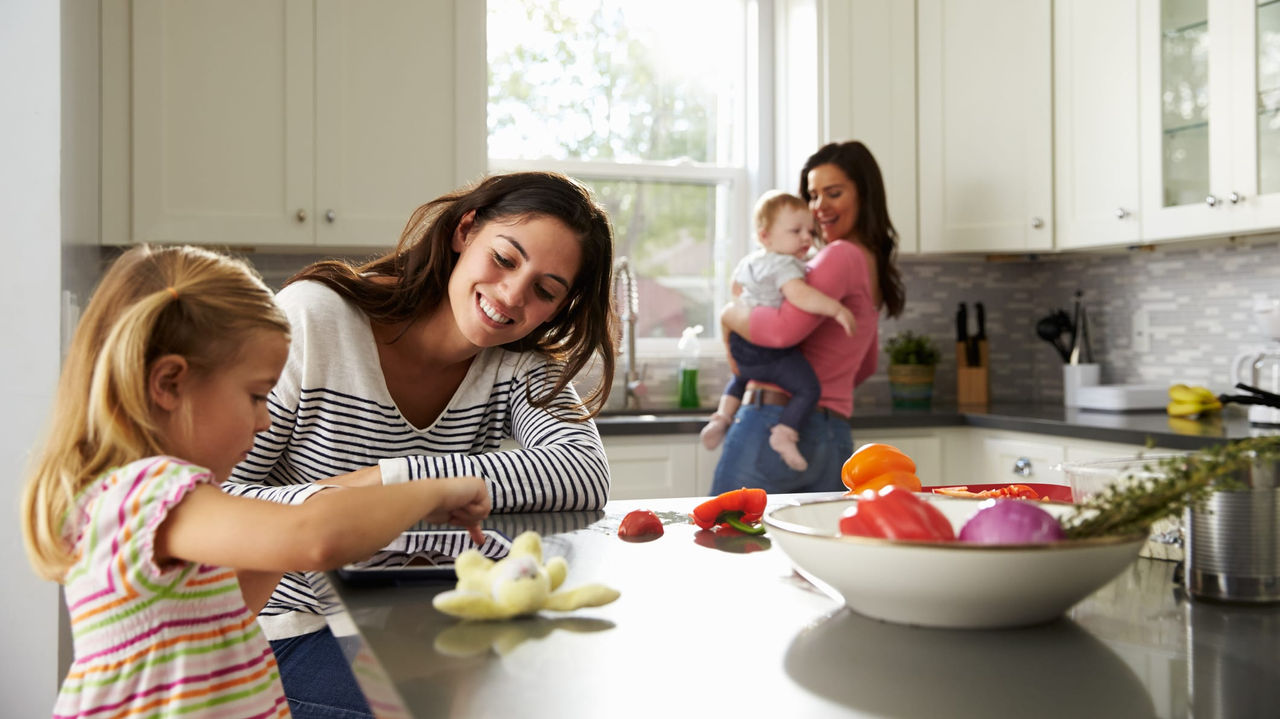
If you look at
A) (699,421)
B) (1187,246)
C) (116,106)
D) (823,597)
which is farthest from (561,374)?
(1187,246)

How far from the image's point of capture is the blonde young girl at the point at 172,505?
0.93 meters

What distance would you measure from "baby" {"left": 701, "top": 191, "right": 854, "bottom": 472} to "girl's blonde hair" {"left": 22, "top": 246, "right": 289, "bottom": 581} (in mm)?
2040

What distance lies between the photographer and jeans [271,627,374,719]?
51.7 inches

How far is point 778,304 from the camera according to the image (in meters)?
3.03

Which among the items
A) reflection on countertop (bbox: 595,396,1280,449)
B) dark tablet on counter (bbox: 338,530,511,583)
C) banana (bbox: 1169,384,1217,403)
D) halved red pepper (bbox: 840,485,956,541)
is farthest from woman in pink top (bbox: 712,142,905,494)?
halved red pepper (bbox: 840,485,956,541)

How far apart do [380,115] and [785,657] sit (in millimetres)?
2987

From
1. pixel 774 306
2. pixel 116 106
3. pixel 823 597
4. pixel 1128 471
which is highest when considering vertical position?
pixel 116 106

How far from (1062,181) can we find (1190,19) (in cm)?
63

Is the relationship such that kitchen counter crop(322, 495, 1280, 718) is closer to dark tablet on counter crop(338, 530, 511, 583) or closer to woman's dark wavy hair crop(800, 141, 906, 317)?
dark tablet on counter crop(338, 530, 511, 583)

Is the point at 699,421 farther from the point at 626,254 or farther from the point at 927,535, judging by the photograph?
the point at 927,535

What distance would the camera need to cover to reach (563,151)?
13.2 ft

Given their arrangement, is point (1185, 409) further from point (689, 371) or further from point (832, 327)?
point (689, 371)

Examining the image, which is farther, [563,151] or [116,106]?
[563,151]

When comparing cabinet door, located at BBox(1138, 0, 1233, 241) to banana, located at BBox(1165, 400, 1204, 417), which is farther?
banana, located at BBox(1165, 400, 1204, 417)
